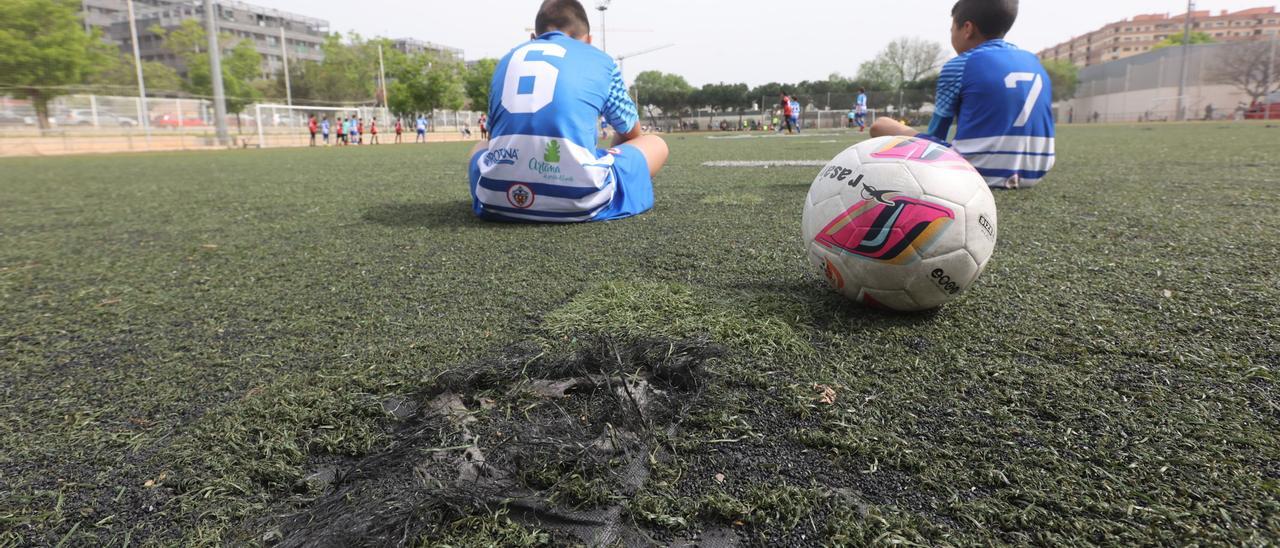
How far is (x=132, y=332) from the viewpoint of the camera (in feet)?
7.99

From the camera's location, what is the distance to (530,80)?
4.02 meters

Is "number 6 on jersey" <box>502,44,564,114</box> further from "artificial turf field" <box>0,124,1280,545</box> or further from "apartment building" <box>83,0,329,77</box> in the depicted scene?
"apartment building" <box>83,0,329,77</box>

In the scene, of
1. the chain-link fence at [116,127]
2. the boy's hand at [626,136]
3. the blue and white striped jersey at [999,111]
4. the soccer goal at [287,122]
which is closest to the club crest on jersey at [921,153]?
the boy's hand at [626,136]

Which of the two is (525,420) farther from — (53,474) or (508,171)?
(508,171)

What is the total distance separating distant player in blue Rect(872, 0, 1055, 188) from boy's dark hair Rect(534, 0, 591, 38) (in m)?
2.65

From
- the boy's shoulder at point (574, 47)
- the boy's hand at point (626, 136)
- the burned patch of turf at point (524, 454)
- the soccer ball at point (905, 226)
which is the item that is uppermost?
the boy's shoulder at point (574, 47)

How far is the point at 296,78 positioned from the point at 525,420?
3042 inches

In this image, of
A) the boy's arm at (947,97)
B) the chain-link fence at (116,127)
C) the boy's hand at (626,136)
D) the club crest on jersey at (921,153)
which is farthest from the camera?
the chain-link fence at (116,127)

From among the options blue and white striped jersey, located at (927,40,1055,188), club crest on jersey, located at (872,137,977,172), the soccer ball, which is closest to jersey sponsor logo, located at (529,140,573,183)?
the soccer ball

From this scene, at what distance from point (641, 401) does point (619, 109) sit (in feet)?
10.7

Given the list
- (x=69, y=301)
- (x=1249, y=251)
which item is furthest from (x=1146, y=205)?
(x=69, y=301)

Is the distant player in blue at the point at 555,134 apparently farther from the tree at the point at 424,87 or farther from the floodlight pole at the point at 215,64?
the tree at the point at 424,87

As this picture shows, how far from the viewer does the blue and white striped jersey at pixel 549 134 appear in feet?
13.1

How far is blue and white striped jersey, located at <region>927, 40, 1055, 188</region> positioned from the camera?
5172 mm
